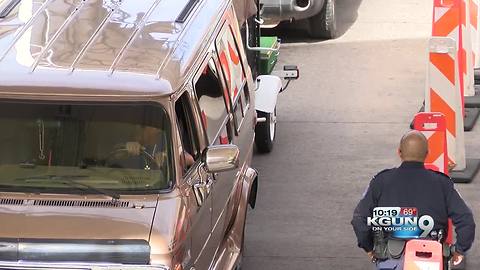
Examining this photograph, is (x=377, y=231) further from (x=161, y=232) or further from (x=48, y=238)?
(x=48, y=238)

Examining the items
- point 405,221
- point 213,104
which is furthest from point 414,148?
point 213,104

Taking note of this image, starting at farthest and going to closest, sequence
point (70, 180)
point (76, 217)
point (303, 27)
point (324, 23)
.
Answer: point (303, 27) < point (324, 23) < point (70, 180) < point (76, 217)

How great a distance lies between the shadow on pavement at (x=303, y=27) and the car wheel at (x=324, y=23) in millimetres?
159

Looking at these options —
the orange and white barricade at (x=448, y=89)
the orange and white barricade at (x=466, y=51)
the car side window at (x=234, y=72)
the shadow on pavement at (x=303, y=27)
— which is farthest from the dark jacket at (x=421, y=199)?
the shadow on pavement at (x=303, y=27)

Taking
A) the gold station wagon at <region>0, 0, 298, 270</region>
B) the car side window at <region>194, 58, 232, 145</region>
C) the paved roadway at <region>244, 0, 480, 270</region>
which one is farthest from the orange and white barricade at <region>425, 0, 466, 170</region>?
the gold station wagon at <region>0, 0, 298, 270</region>

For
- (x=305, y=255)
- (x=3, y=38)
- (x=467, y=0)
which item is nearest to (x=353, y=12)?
(x=467, y=0)

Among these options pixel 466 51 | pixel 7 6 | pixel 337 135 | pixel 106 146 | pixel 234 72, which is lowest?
pixel 337 135

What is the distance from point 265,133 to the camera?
11.3m

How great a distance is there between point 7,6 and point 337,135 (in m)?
5.60

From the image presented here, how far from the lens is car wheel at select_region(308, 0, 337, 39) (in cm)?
1605

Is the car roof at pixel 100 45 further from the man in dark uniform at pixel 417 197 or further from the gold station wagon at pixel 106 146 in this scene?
the man in dark uniform at pixel 417 197

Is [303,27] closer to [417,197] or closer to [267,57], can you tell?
[267,57]

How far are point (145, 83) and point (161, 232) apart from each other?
838 millimetres

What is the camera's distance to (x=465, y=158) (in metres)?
10.8
